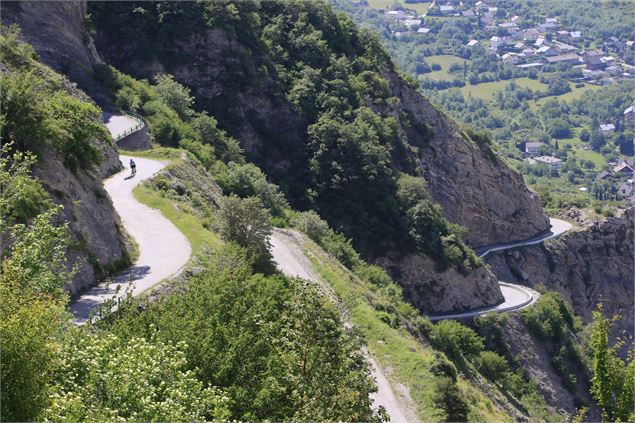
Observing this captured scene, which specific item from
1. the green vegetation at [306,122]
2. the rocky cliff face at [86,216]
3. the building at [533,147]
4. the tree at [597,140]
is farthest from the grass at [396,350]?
the tree at [597,140]

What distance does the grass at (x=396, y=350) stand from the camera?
28.0 m

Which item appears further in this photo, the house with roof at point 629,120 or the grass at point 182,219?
the house with roof at point 629,120

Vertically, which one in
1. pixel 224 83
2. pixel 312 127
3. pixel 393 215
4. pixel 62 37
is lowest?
pixel 393 215

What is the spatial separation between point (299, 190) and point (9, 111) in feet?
100

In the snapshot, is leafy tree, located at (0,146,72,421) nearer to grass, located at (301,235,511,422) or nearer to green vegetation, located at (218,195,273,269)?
green vegetation, located at (218,195,273,269)

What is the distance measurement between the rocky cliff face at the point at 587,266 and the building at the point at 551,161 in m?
76.8

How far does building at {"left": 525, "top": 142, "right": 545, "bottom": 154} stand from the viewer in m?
162

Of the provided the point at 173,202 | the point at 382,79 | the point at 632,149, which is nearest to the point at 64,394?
the point at 173,202

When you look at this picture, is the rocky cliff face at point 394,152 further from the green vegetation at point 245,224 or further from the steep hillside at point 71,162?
the steep hillside at point 71,162

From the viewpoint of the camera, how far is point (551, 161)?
154 meters

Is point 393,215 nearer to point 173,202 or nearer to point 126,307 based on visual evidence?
point 173,202

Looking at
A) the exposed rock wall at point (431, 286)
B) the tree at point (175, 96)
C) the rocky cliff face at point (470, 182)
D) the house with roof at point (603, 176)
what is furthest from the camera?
the house with roof at point (603, 176)

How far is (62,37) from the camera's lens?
4409 cm

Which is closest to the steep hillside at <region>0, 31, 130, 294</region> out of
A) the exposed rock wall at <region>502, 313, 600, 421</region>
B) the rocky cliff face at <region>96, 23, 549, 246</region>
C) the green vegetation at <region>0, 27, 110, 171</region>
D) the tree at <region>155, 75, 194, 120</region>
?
the green vegetation at <region>0, 27, 110, 171</region>
